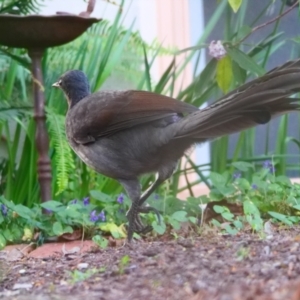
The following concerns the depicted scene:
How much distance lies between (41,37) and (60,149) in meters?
0.54

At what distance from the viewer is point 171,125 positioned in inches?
82.6

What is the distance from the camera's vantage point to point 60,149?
10.00 feet

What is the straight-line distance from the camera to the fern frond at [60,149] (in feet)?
9.54

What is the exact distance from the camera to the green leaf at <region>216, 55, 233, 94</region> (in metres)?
2.42

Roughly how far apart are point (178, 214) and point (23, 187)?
1.18 metres

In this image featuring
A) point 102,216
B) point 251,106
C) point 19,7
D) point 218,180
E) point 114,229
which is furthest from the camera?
point 19,7

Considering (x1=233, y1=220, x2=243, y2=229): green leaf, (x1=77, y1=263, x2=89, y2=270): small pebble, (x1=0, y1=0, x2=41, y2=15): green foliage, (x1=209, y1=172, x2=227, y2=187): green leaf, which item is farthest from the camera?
(x1=0, y1=0, x2=41, y2=15): green foliage

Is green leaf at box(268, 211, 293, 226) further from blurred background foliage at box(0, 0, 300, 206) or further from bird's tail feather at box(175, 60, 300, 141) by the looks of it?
blurred background foliage at box(0, 0, 300, 206)

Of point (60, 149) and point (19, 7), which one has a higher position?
point (19, 7)

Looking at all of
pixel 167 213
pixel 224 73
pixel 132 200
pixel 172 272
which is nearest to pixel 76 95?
pixel 132 200

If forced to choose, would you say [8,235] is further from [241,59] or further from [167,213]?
[241,59]

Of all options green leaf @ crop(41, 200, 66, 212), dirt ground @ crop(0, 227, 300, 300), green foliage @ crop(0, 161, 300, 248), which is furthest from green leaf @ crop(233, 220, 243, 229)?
green leaf @ crop(41, 200, 66, 212)

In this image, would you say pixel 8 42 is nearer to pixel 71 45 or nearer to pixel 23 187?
pixel 23 187

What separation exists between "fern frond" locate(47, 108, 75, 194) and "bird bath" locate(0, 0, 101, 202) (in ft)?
0.21
